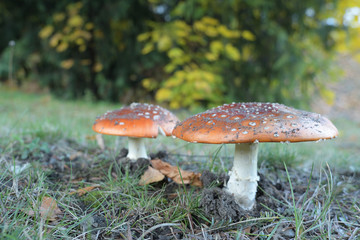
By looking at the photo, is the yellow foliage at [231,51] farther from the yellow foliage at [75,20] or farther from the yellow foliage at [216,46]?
the yellow foliage at [75,20]

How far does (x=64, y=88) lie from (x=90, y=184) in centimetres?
667

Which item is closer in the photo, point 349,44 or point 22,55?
point 349,44

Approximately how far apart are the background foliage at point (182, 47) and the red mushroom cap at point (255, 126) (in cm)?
426

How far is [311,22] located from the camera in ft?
20.6

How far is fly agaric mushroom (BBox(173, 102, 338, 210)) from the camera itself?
4.85 ft

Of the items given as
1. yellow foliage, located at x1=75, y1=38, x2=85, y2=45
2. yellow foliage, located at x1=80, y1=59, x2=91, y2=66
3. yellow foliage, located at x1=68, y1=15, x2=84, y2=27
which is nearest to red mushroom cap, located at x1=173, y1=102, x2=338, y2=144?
yellow foliage, located at x1=68, y1=15, x2=84, y2=27

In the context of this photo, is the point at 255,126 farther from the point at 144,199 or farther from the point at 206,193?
the point at 144,199

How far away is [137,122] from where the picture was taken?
7.15 feet

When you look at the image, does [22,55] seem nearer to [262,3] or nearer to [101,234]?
[262,3]

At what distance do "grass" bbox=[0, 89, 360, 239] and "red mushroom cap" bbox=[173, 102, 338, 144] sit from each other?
24 centimetres

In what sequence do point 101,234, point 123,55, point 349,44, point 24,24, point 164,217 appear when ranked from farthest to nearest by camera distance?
point 24,24 → point 123,55 → point 349,44 → point 164,217 → point 101,234

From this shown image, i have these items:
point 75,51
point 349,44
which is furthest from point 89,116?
point 349,44

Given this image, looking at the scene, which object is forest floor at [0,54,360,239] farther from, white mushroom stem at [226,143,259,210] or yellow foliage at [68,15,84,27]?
yellow foliage at [68,15,84,27]

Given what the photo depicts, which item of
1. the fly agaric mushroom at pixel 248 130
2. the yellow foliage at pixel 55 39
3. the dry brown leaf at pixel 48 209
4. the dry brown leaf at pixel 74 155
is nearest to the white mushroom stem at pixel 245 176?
the fly agaric mushroom at pixel 248 130
